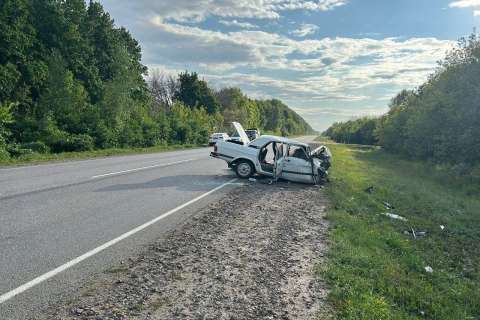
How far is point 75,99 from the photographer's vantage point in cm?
2612

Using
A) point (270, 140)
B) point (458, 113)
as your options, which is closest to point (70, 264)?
point (270, 140)

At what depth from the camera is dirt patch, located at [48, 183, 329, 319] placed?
12.4 ft

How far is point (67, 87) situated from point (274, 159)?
63.5ft

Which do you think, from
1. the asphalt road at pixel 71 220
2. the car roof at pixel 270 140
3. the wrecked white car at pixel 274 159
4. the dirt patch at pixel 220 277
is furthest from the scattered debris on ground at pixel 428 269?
the car roof at pixel 270 140

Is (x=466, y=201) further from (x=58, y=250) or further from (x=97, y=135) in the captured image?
(x=97, y=135)

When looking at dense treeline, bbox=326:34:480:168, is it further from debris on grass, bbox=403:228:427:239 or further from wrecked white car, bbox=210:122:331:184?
debris on grass, bbox=403:228:427:239

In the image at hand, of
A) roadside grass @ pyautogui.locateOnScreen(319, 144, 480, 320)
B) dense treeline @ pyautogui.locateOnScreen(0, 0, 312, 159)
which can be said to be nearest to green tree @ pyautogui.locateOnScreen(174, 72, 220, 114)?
dense treeline @ pyautogui.locateOnScreen(0, 0, 312, 159)

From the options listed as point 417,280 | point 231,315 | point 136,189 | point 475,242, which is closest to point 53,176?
point 136,189

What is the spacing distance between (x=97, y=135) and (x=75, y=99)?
3161 mm

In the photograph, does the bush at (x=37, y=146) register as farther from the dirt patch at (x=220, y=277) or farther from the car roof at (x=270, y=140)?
the dirt patch at (x=220, y=277)

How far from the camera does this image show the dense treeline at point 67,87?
2264cm

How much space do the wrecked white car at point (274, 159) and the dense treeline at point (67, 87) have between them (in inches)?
485

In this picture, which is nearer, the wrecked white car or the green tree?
the wrecked white car

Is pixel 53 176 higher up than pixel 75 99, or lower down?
lower down
